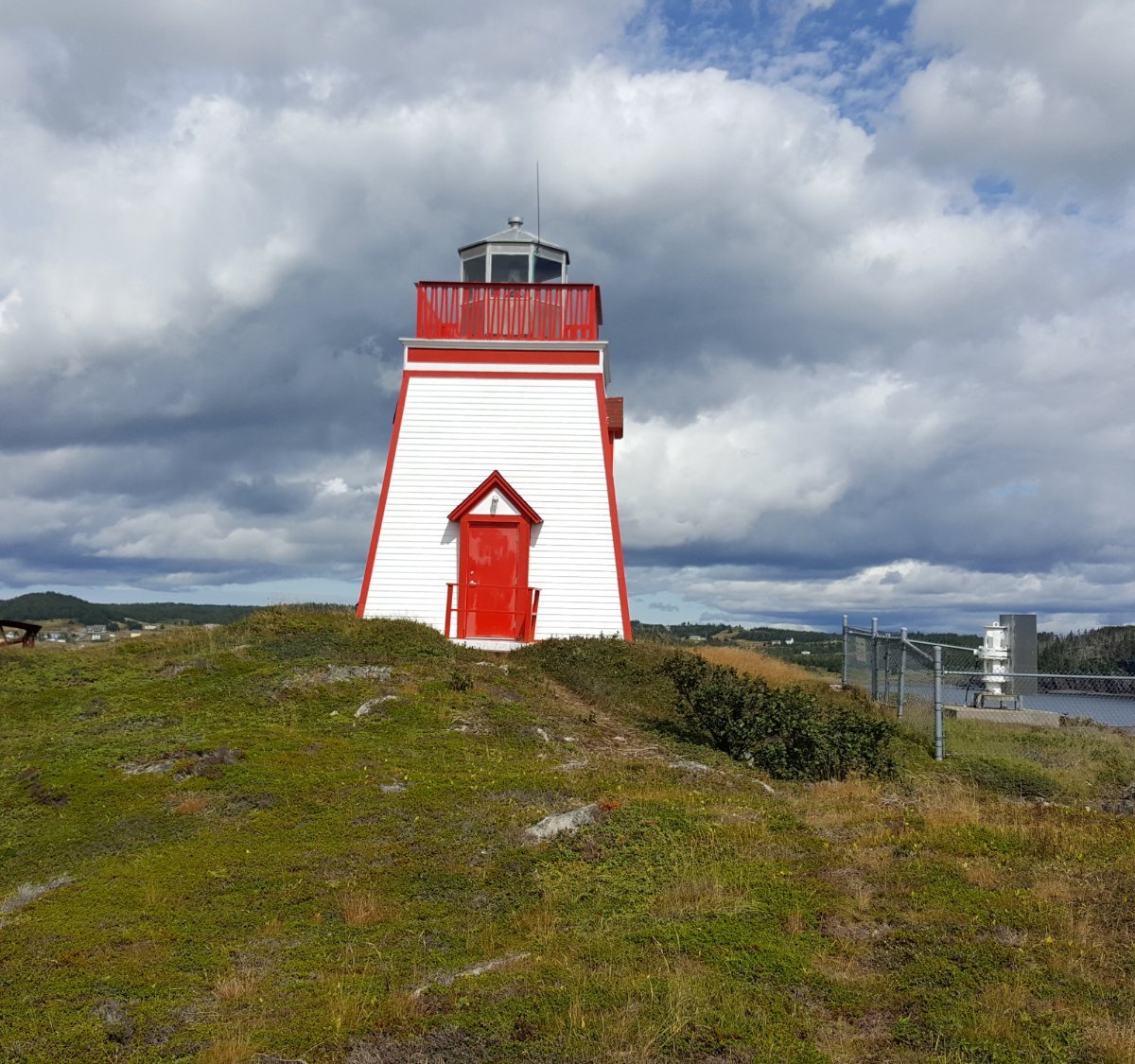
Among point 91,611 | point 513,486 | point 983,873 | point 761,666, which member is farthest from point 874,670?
point 91,611

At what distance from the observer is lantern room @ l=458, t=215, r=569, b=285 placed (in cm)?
2448

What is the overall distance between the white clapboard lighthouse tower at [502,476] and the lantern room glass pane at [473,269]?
0.99 meters

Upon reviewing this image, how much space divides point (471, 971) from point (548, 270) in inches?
820

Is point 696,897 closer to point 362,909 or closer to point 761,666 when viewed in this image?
point 362,909

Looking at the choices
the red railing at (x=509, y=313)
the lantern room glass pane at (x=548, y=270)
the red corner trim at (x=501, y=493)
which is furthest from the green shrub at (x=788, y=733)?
the lantern room glass pane at (x=548, y=270)

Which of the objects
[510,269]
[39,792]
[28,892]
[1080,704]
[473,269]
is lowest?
[28,892]

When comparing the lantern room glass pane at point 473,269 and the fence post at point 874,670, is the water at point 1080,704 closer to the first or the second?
the fence post at point 874,670

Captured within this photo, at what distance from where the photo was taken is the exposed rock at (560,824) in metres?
Answer: 9.12

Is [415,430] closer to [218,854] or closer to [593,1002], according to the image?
[218,854]

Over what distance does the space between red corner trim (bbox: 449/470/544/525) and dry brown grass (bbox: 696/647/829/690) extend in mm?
5109

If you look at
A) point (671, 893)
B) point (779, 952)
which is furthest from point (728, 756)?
point (779, 952)

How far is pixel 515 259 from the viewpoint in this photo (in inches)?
968

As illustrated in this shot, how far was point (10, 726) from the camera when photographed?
15523 mm

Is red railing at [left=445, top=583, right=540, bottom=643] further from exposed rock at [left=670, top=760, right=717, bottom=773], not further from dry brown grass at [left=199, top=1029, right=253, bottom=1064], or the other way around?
dry brown grass at [left=199, top=1029, right=253, bottom=1064]
